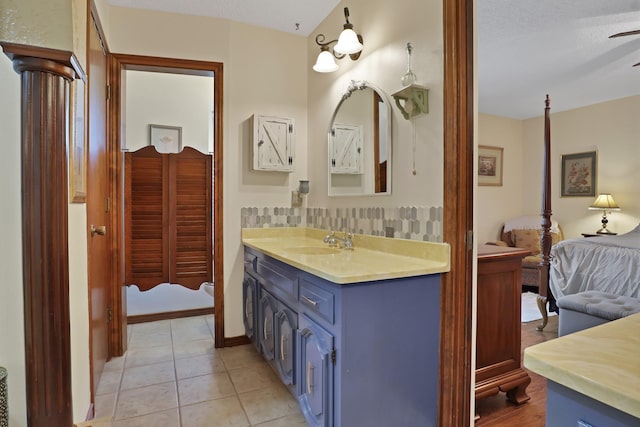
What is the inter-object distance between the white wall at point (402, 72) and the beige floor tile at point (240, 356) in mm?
1237

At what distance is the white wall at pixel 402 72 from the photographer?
5.25 ft

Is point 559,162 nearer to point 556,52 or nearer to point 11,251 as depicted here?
point 556,52

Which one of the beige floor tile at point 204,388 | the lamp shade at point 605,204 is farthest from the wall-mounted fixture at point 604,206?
the beige floor tile at point 204,388

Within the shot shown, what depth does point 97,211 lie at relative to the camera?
2.07m

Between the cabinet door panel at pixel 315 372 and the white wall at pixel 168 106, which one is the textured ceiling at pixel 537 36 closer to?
the white wall at pixel 168 106

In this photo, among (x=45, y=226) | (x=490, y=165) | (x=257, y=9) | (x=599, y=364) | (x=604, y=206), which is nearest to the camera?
(x=599, y=364)

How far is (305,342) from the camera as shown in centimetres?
163

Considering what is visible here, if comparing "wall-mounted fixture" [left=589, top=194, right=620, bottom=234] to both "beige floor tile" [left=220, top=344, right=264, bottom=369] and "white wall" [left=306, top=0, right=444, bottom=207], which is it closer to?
"white wall" [left=306, top=0, right=444, bottom=207]

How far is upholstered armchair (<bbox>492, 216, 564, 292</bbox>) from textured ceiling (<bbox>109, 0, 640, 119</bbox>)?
182 centimetres

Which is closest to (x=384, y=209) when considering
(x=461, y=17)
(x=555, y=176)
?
(x=461, y=17)

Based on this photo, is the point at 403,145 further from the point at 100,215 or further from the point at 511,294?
the point at 100,215

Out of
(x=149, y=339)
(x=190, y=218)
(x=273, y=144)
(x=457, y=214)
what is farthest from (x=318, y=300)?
(x=190, y=218)

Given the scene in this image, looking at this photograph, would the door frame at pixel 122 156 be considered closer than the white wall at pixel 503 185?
Yes

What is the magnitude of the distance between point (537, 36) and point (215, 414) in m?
3.64
